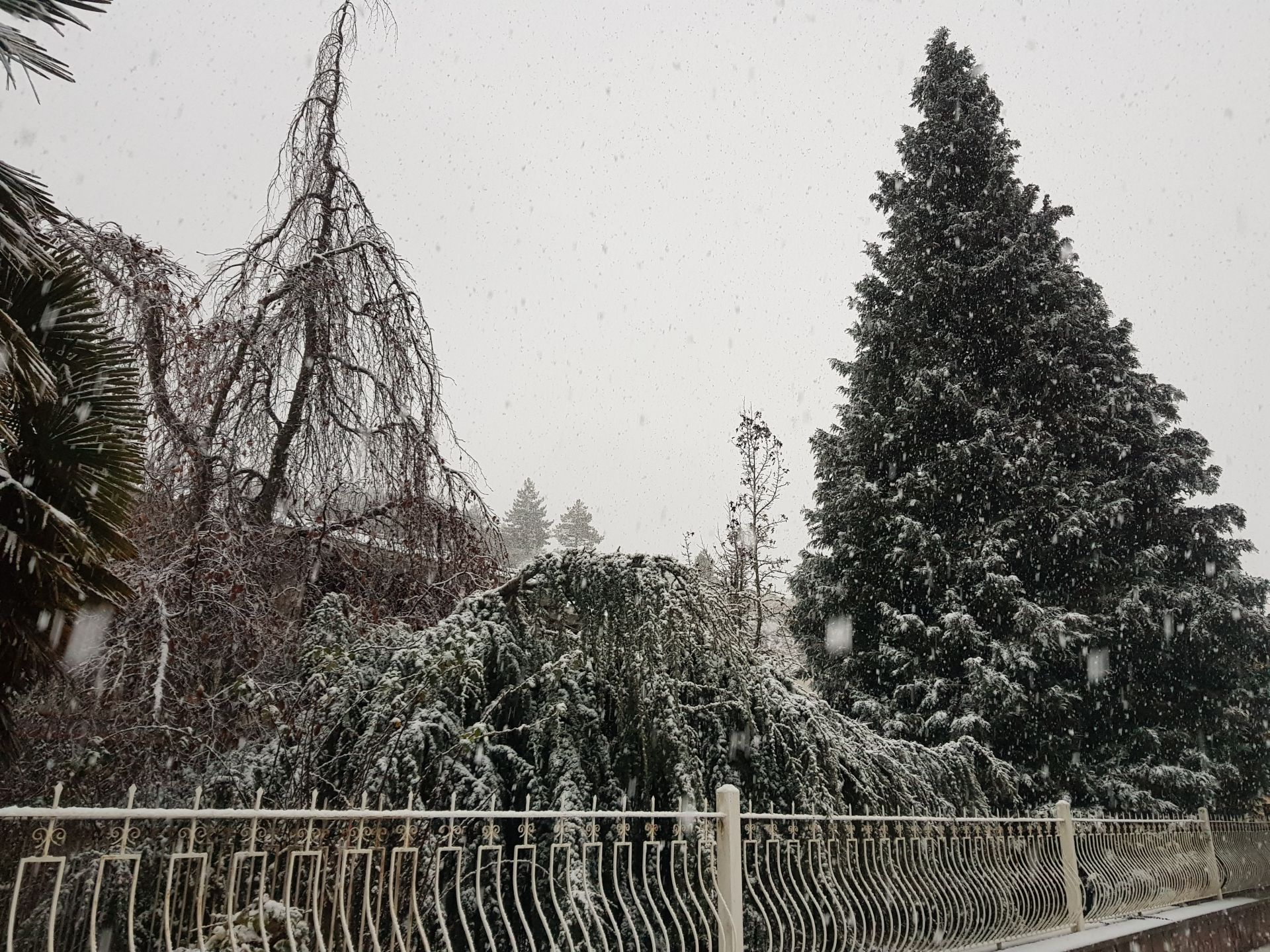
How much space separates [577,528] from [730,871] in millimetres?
43783

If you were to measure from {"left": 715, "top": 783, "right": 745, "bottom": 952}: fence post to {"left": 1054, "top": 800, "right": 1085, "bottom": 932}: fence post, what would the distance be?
430 centimetres

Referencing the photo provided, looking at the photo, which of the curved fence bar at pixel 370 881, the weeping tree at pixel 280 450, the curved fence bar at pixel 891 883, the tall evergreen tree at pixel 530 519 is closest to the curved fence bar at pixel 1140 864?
the curved fence bar at pixel 891 883

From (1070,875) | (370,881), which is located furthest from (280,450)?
(1070,875)

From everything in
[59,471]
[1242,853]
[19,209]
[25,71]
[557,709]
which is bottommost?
[1242,853]

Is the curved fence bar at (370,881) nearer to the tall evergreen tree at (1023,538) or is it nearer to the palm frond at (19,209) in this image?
the palm frond at (19,209)

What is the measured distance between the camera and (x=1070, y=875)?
6703 millimetres

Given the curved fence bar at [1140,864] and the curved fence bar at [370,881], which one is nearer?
the curved fence bar at [370,881]

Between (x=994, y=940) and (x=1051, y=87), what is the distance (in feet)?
67.1

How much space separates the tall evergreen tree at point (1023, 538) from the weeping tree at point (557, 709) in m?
6.47

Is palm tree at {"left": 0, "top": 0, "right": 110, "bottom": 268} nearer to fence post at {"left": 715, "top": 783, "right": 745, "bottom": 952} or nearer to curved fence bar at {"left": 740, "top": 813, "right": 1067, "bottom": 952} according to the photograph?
fence post at {"left": 715, "top": 783, "right": 745, "bottom": 952}

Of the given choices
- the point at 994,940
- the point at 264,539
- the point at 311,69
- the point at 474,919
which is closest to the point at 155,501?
the point at 264,539

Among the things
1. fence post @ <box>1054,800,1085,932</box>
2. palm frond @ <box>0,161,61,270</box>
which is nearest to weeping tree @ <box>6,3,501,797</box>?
palm frond @ <box>0,161,61,270</box>

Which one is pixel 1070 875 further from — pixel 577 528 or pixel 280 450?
pixel 577 528

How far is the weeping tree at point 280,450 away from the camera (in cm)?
491
